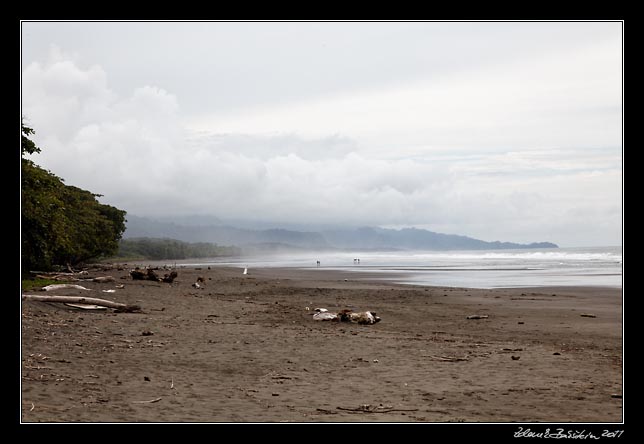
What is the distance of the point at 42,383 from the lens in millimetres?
10500

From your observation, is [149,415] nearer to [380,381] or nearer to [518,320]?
[380,381]

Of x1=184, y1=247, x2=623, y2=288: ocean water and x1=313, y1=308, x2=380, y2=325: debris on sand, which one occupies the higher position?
x1=313, y1=308, x2=380, y2=325: debris on sand

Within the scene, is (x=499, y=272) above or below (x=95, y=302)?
below

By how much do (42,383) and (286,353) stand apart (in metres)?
5.89

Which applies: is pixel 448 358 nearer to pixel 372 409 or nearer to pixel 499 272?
pixel 372 409

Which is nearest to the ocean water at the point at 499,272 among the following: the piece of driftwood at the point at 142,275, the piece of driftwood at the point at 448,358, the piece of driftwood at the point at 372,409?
the piece of driftwood at the point at 372,409

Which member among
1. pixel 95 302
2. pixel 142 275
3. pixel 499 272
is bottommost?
pixel 499 272

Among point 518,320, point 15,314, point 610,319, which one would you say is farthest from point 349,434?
point 610,319

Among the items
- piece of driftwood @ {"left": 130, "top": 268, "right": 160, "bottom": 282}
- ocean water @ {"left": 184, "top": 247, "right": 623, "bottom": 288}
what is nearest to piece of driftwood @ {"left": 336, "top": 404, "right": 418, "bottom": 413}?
ocean water @ {"left": 184, "top": 247, "right": 623, "bottom": 288}

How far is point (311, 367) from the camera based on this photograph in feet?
43.9

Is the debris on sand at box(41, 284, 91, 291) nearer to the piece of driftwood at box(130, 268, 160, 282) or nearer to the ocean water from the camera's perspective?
the piece of driftwood at box(130, 268, 160, 282)

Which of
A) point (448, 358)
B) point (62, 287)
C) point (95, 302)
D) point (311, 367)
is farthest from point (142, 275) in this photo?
point (448, 358)

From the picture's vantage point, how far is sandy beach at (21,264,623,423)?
955 cm

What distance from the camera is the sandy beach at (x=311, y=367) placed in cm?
955
